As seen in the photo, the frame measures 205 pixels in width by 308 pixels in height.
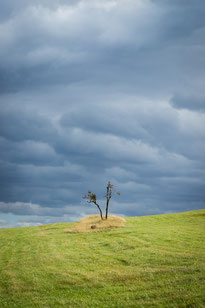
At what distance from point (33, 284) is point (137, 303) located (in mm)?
10001

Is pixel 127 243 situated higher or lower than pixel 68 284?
higher

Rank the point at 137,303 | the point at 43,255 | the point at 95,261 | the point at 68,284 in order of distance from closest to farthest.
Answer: the point at 137,303 < the point at 68,284 < the point at 95,261 < the point at 43,255

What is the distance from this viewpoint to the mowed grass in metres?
16.0

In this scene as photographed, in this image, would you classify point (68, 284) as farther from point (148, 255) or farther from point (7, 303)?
point (148, 255)

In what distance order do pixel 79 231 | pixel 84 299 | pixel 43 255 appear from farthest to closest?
pixel 79 231
pixel 43 255
pixel 84 299

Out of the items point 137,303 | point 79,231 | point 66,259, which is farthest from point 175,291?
point 79,231

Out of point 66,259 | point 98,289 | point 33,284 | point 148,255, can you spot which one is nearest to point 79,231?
point 66,259

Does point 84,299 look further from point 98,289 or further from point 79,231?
point 79,231

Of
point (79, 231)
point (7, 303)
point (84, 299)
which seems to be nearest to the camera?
point (84, 299)

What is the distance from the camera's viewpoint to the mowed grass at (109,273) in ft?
52.6

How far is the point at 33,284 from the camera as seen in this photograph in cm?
2130

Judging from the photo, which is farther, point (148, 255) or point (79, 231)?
point (79, 231)

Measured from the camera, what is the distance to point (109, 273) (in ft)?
71.3

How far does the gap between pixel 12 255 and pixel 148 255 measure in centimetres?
1707
